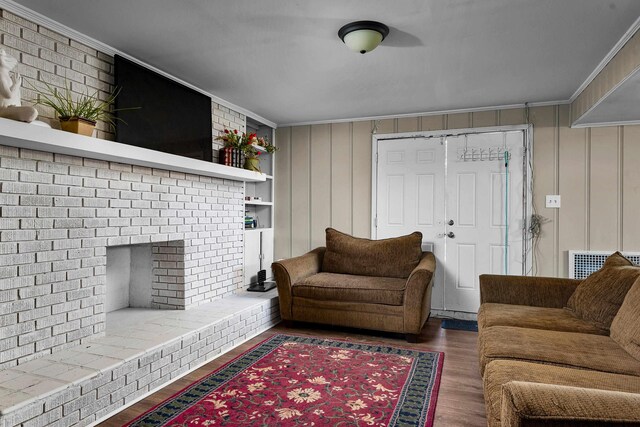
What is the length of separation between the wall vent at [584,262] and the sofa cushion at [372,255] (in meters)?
1.49

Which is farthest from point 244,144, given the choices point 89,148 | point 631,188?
point 631,188

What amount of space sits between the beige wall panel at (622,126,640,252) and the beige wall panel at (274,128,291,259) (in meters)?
3.59

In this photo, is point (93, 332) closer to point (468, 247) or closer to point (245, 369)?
point (245, 369)

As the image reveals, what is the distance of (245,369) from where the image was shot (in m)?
2.85

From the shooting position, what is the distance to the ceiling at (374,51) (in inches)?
89.5

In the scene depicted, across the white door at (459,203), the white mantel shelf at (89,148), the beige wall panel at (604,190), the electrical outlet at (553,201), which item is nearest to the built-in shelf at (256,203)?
the white mantel shelf at (89,148)

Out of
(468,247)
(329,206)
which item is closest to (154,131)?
(329,206)

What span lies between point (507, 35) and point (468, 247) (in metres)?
2.39

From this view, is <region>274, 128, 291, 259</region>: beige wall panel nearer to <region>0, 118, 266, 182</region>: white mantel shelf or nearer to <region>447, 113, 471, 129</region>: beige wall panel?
<region>0, 118, 266, 182</region>: white mantel shelf

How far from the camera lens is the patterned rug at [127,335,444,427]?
217 cm

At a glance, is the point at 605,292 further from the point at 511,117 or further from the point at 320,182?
the point at 320,182

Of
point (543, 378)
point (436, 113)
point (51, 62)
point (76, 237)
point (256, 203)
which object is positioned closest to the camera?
point (543, 378)

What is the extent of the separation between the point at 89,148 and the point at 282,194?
295cm

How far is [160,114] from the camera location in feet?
10.6
